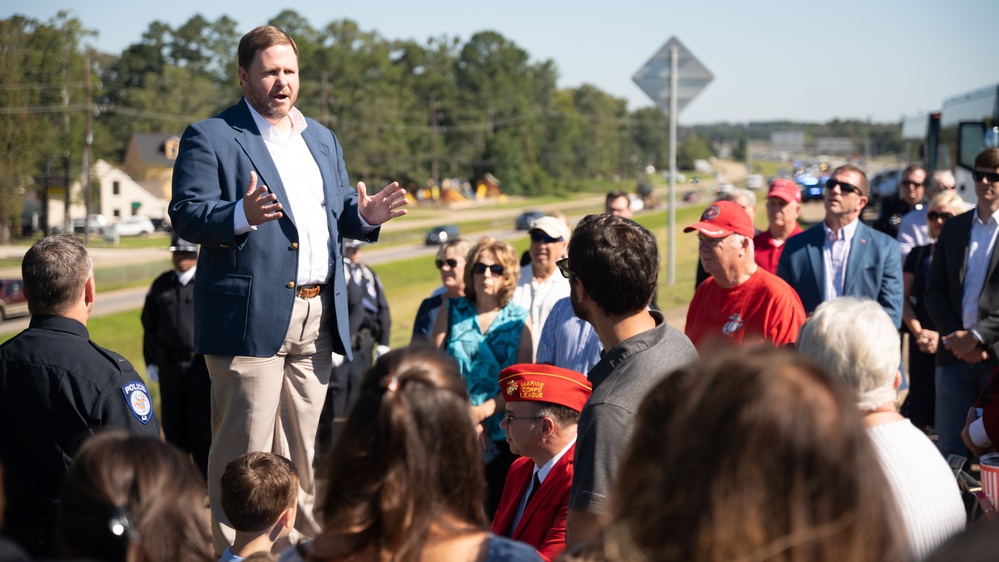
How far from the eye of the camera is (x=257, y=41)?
4.11 metres

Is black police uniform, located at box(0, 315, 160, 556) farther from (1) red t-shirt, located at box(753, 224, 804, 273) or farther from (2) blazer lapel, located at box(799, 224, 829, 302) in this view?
(1) red t-shirt, located at box(753, 224, 804, 273)

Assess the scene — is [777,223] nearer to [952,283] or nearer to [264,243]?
[952,283]

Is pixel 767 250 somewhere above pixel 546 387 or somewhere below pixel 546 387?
above

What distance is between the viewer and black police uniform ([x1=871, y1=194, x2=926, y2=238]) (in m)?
10.1

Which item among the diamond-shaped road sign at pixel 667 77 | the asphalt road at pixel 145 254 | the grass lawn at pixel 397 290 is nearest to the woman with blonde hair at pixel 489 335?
the grass lawn at pixel 397 290

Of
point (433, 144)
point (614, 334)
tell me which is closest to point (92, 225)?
point (433, 144)

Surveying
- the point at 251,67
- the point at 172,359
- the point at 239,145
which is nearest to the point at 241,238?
the point at 239,145

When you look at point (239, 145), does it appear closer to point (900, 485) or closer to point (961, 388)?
point (900, 485)

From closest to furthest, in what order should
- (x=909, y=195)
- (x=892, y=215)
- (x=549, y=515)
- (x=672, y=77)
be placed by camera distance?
(x=549, y=515) → (x=909, y=195) → (x=892, y=215) → (x=672, y=77)

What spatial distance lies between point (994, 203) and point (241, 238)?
14.9ft

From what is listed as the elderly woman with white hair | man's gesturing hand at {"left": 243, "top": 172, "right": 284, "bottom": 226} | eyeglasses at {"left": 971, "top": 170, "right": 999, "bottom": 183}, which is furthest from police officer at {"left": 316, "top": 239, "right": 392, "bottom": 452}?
the elderly woman with white hair

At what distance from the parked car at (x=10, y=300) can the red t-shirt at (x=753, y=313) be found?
27.2m

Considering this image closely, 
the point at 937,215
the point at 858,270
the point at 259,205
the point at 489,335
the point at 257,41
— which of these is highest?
Answer: the point at 257,41

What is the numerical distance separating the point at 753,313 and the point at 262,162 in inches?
103
